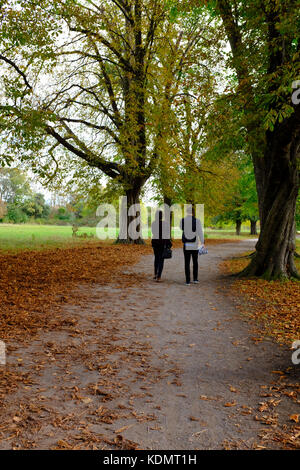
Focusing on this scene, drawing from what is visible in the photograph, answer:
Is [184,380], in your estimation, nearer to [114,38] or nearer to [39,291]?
[39,291]

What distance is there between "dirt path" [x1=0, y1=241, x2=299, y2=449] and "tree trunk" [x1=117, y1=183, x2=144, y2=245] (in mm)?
18350

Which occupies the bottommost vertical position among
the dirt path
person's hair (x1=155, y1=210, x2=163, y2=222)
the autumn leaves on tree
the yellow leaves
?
the dirt path

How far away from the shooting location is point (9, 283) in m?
9.88

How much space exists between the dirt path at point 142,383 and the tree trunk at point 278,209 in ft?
13.4

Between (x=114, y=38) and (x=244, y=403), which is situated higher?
(x=114, y=38)

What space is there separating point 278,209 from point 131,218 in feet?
52.8

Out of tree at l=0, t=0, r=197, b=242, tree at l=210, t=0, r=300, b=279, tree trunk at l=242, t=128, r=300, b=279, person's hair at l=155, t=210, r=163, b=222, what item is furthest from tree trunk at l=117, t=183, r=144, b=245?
tree trunk at l=242, t=128, r=300, b=279

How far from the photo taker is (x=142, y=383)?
430 centimetres

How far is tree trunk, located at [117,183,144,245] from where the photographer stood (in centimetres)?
2583

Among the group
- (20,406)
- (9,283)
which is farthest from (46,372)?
(9,283)

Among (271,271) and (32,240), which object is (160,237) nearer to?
(271,271)

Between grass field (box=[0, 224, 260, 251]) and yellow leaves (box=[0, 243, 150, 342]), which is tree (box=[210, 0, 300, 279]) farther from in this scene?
grass field (box=[0, 224, 260, 251])

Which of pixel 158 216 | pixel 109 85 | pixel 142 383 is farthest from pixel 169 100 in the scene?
pixel 142 383

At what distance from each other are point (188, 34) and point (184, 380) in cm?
2658
